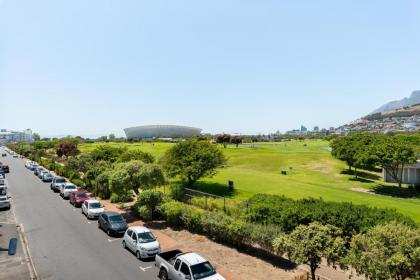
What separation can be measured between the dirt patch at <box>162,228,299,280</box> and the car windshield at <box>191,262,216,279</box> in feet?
8.00

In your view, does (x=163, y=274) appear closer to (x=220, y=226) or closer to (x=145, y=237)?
(x=145, y=237)

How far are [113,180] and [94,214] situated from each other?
3378mm

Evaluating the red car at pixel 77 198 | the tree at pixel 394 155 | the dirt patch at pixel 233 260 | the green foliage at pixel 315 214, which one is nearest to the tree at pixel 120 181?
the red car at pixel 77 198

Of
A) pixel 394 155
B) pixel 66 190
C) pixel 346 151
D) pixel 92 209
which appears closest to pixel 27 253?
pixel 92 209

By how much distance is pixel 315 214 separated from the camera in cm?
1889

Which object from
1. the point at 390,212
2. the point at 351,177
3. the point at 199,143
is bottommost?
the point at 351,177

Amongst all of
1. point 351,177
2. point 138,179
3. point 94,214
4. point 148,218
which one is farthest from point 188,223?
point 351,177

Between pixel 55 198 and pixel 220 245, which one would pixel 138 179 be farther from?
pixel 55 198

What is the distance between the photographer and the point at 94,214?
28031 mm

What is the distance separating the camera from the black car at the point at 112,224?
2328cm

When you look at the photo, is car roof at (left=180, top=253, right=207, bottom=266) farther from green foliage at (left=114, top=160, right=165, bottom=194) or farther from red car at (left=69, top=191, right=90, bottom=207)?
red car at (left=69, top=191, right=90, bottom=207)

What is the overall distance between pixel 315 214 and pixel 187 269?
8728 mm

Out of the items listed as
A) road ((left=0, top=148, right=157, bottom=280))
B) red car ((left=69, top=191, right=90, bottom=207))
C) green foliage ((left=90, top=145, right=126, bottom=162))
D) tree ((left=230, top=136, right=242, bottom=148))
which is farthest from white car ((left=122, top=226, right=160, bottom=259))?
tree ((left=230, top=136, right=242, bottom=148))

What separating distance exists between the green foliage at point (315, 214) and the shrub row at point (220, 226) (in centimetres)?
104
